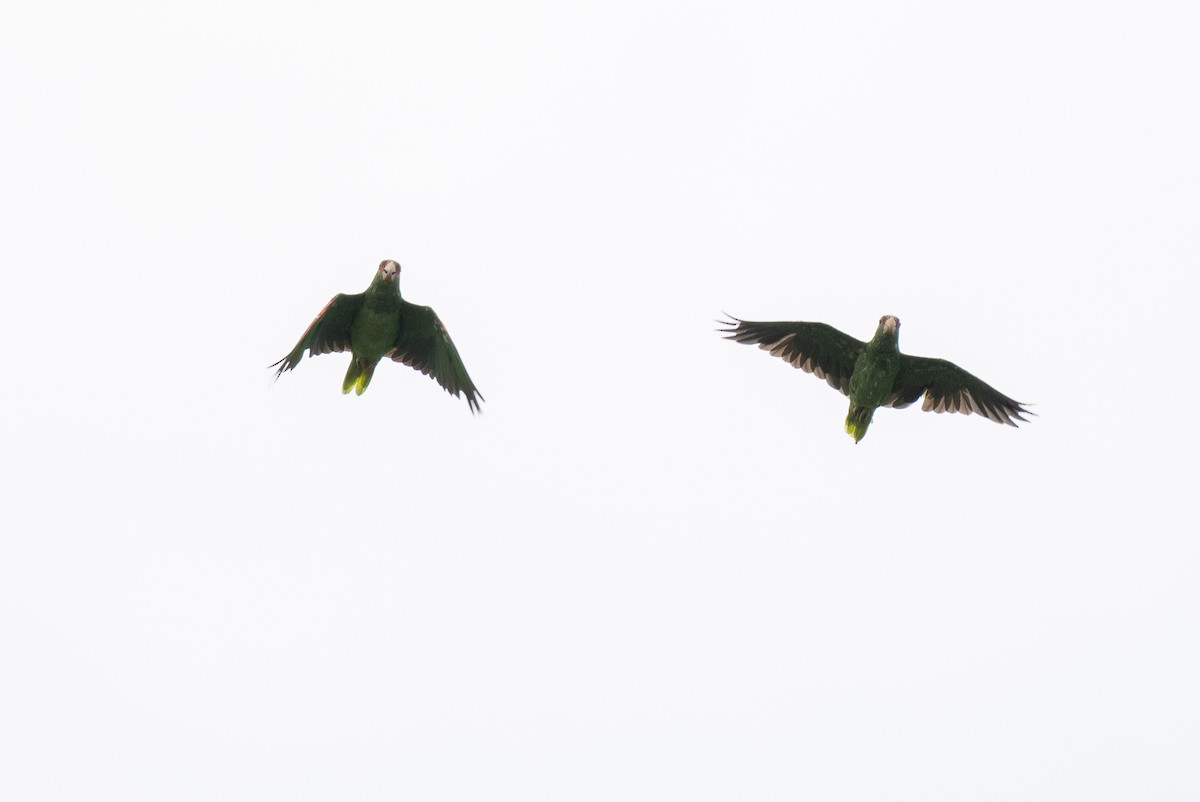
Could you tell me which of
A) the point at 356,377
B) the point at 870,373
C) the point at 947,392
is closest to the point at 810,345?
the point at 870,373

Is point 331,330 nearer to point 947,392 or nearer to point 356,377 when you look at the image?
point 356,377

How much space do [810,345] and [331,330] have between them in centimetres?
584

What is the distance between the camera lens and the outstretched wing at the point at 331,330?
1716 cm

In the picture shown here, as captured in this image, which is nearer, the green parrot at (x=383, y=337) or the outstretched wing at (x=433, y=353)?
the green parrot at (x=383, y=337)

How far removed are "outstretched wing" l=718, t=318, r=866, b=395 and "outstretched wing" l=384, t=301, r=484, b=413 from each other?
3.34 meters

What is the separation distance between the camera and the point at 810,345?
60.5 ft

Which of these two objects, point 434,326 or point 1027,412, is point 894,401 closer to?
point 1027,412

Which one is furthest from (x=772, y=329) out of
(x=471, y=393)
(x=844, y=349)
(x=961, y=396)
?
(x=471, y=393)

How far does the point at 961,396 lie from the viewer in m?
18.8

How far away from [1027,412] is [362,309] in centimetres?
826

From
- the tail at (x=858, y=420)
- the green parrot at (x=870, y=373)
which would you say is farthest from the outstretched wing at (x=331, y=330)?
the tail at (x=858, y=420)

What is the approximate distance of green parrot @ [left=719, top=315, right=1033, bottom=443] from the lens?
17938mm

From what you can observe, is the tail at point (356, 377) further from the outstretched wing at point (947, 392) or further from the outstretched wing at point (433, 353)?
the outstretched wing at point (947, 392)

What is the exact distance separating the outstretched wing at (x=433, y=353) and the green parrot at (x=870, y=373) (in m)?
3.32
